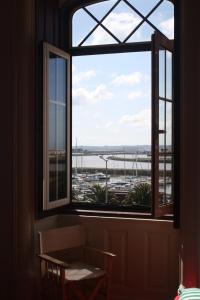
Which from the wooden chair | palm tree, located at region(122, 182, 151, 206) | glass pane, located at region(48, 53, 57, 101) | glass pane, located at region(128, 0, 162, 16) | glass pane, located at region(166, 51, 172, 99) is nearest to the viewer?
the wooden chair

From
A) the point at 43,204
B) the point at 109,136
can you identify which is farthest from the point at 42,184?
the point at 109,136

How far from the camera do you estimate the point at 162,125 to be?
13.5ft

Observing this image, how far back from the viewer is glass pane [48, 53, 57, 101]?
4.45 meters

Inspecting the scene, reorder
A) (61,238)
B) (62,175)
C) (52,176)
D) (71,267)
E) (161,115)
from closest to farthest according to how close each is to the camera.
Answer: (161,115)
(71,267)
(61,238)
(52,176)
(62,175)

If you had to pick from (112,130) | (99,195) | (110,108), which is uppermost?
(110,108)

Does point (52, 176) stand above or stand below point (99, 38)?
below

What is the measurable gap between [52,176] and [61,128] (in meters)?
0.57

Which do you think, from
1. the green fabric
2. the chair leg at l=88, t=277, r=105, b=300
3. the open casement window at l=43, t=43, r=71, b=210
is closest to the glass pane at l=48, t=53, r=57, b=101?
the open casement window at l=43, t=43, r=71, b=210

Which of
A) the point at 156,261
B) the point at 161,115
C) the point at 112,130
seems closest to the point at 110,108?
the point at 112,130

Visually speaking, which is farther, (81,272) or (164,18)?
(164,18)

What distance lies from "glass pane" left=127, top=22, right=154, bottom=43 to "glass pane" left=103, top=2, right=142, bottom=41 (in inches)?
2.7

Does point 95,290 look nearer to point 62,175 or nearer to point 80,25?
point 62,175

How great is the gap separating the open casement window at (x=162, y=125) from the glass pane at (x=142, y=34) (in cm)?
52

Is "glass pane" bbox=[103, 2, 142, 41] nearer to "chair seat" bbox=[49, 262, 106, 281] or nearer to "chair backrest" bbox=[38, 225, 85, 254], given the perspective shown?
"chair backrest" bbox=[38, 225, 85, 254]
